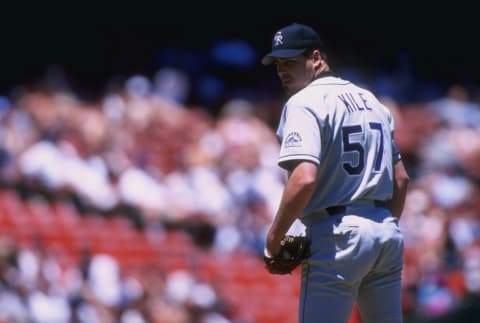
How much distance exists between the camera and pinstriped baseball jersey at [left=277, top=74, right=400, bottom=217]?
13.8 feet

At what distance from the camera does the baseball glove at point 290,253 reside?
4242 millimetres

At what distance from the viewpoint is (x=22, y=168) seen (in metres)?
11.0

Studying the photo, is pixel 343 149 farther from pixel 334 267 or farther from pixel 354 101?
pixel 334 267

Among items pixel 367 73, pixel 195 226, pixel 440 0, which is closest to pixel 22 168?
pixel 195 226

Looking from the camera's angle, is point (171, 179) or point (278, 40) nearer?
point (278, 40)

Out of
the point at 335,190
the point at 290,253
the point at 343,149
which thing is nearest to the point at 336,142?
the point at 343,149

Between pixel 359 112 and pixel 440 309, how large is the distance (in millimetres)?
4853

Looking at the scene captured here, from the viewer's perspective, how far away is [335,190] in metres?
4.28

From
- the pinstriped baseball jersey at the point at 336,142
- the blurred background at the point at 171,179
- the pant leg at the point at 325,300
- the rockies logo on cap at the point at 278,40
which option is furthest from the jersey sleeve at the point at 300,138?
the blurred background at the point at 171,179

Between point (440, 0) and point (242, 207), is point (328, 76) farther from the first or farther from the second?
point (440, 0)

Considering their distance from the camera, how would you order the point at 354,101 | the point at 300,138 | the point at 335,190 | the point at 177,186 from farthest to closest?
the point at 177,186
the point at 354,101
the point at 335,190
the point at 300,138

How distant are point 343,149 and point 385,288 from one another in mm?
560

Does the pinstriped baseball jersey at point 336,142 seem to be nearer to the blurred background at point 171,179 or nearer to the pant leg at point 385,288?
the pant leg at point 385,288

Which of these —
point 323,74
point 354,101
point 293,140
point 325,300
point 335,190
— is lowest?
point 325,300
